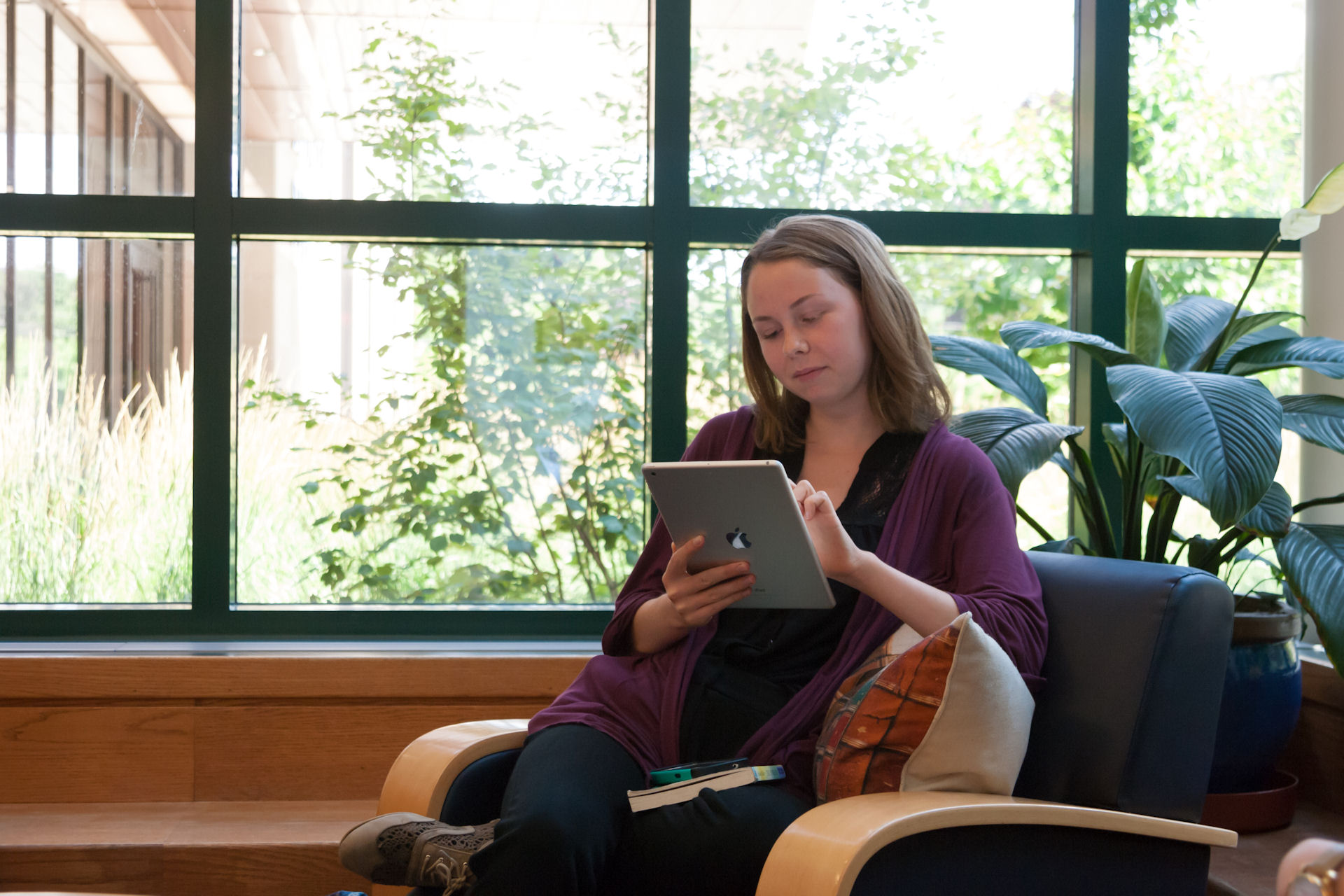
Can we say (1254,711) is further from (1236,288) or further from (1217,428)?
(1236,288)

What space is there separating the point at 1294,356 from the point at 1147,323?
302mm

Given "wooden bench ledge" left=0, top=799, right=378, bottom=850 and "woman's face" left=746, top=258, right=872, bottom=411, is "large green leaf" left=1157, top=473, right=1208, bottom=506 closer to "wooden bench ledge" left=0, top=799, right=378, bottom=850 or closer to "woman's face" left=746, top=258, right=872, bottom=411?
"woman's face" left=746, top=258, right=872, bottom=411

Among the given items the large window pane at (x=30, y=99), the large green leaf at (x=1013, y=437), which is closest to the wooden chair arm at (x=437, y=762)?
the large green leaf at (x=1013, y=437)

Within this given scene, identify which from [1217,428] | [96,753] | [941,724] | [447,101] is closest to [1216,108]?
[1217,428]

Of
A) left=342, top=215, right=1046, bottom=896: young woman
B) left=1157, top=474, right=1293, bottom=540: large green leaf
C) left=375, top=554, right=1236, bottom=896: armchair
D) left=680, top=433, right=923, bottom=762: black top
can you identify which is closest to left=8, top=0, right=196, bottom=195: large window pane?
left=342, top=215, right=1046, bottom=896: young woman

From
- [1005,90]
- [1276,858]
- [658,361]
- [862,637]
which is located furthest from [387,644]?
[1005,90]

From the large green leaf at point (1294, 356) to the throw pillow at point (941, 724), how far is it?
1.21m

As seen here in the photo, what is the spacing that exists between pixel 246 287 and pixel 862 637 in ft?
6.65

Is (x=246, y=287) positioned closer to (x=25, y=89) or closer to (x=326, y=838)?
(x=25, y=89)

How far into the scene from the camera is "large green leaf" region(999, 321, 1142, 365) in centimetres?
215

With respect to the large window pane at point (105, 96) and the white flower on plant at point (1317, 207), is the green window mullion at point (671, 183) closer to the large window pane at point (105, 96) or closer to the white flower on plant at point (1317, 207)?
the large window pane at point (105, 96)

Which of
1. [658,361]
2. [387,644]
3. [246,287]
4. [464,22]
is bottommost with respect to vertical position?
[387,644]

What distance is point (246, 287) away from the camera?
2.79m

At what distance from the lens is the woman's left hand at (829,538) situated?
1.45m
